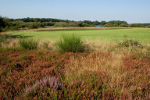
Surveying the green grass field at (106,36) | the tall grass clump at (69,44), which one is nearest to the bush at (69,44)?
the tall grass clump at (69,44)

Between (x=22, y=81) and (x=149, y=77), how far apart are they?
2999 millimetres

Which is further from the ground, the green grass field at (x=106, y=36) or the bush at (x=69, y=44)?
the green grass field at (x=106, y=36)

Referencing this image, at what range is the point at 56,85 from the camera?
7.07 ft

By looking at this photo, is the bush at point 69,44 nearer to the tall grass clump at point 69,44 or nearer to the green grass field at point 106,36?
the tall grass clump at point 69,44

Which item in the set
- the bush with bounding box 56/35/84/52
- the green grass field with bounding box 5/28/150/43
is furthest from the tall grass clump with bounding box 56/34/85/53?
the green grass field with bounding box 5/28/150/43

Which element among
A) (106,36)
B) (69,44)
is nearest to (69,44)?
(69,44)

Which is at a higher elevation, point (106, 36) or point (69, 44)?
point (106, 36)

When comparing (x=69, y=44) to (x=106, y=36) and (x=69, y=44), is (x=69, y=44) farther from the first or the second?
(x=106, y=36)

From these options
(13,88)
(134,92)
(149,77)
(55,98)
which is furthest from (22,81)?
(149,77)

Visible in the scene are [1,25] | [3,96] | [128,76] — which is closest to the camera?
[3,96]

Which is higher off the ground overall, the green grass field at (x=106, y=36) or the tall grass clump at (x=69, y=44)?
the green grass field at (x=106, y=36)

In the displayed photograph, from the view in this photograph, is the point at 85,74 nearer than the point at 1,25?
Yes

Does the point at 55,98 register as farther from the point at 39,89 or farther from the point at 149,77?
the point at 149,77

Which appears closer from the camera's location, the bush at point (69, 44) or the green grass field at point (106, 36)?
the bush at point (69, 44)
